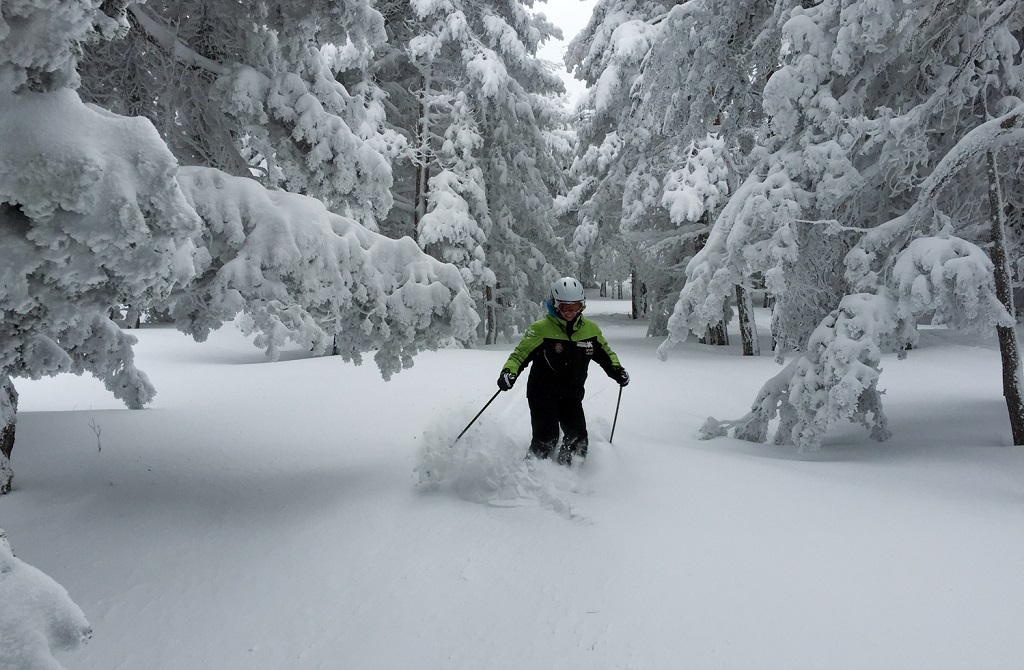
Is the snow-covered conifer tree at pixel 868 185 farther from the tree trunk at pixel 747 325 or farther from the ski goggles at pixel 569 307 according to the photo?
the tree trunk at pixel 747 325

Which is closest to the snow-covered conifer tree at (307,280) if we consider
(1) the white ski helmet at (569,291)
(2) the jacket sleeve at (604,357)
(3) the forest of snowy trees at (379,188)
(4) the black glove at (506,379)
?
(3) the forest of snowy trees at (379,188)

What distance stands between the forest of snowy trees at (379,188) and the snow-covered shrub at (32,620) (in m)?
1.41

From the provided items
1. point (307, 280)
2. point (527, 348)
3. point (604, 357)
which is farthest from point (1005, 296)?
point (307, 280)

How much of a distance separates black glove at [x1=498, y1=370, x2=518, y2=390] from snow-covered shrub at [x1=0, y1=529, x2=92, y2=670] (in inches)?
152

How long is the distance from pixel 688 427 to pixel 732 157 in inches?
362

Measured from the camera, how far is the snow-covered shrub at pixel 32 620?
4.62 feet

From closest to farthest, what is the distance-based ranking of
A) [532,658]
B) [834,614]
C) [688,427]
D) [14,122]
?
[14,122] < [532,658] < [834,614] < [688,427]

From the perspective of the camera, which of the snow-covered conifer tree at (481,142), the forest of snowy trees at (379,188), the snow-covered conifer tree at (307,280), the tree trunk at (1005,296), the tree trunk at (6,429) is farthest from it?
the snow-covered conifer tree at (481,142)

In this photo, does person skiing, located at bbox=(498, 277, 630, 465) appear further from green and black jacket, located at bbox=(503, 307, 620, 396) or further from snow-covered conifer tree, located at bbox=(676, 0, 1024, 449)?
snow-covered conifer tree, located at bbox=(676, 0, 1024, 449)

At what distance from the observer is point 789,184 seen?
7.25 meters

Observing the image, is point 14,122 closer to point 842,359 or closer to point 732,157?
point 842,359

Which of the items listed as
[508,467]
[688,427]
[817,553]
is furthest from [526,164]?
[817,553]

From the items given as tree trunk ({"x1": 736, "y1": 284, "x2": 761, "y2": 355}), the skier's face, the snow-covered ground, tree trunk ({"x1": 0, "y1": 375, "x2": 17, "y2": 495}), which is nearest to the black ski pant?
the snow-covered ground

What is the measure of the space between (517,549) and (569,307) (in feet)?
7.72
